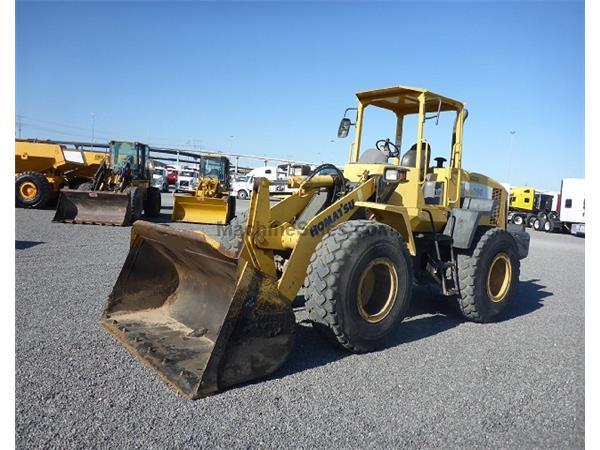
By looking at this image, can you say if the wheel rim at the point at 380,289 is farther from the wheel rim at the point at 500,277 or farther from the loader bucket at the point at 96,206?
the loader bucket at the point at 96,206

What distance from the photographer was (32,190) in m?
15.8

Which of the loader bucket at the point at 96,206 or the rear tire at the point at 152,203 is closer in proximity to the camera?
the loader bucket at the point at 96,206

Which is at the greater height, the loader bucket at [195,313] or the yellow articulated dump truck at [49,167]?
the yellow articulated dump truck at [49,167]

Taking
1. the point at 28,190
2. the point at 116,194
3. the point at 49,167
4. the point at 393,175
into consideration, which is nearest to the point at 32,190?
the point at 28,190

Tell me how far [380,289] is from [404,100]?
2.88 m

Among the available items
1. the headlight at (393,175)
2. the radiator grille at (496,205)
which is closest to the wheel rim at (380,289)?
the headlight at (393,175)

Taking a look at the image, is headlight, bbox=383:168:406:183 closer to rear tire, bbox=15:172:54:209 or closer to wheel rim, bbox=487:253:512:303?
wheel rim, bbox=487:253:512:303

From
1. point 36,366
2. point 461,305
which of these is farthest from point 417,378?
point 36,366

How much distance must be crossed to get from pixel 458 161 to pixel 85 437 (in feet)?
17.2

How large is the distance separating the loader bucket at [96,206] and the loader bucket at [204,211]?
2333 millimetres

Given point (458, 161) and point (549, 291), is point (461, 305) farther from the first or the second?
point (549, 291)

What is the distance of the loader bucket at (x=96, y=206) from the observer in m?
13.0

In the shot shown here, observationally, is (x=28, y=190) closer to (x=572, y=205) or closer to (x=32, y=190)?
(x=32, y=190)

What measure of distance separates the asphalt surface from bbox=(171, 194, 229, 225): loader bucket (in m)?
9.82
